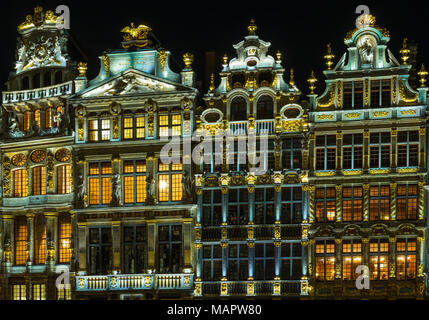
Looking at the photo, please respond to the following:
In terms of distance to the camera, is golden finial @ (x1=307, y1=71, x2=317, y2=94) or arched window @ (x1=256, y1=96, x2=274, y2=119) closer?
golden finial @ (x1=307, y1=71, x2=317, y2=94)

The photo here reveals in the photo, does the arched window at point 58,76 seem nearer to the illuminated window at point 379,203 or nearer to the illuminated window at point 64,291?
the illuminated window at point 64,291

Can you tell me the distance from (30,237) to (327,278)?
46.6 ft

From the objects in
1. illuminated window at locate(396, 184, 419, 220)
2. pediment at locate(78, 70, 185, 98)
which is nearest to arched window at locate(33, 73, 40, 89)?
pediment at locate(78, 70, 185, 98)

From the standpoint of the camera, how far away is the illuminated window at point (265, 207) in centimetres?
4584

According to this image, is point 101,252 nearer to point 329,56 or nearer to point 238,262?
point 238,262

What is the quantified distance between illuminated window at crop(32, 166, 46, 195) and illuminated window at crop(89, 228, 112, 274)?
12.5 ft

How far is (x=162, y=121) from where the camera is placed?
4741 cm

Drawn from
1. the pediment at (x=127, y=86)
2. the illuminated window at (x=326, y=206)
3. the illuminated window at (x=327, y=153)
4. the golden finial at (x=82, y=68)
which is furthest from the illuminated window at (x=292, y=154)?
the golden finial at (x=82, y=68)

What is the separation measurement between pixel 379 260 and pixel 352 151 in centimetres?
490

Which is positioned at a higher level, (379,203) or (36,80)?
(36,80)

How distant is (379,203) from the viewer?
44.9 meters

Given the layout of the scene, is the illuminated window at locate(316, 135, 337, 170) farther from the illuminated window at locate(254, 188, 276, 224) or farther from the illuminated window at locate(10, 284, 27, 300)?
the illuminated window at locate(10, 284, 27, 300)

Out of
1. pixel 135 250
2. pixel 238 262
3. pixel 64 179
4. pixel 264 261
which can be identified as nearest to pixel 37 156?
pixel 64 179

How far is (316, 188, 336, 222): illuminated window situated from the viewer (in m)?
45.3
